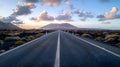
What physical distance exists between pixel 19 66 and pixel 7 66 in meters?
0.62

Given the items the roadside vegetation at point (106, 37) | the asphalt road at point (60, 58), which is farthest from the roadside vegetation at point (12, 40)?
the roadside vegetation at point (106, 37)

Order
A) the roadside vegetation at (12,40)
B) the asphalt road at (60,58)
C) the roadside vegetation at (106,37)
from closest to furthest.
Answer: the asphalt road at (60,58) < the roadside vegetation at (12,40) < the roadside vegetation at (106,37)

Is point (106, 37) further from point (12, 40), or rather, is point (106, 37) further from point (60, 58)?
point (60, 58)

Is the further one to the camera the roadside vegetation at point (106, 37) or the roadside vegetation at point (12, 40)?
the roadside vegetation at point (106, 37)

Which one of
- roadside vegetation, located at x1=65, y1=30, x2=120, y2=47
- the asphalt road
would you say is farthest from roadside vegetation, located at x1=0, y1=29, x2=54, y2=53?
roadside vegetation, located at x1=65, y1=30, x2=120, y2=47

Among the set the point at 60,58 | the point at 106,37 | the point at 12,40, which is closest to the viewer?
the point at 60,58

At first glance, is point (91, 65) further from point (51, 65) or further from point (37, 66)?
point (37, 66)

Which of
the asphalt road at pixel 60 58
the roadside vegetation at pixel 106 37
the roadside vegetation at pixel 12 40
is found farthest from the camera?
the roadside vegetation at pixel 106 37

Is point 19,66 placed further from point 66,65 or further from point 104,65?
point 104,65

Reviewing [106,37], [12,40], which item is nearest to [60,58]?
[12,40]

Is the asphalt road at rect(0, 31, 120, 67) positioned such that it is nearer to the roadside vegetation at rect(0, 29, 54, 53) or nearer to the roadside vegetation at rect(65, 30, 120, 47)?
the roadside vegetation at rect(0, 29, 54, 53)

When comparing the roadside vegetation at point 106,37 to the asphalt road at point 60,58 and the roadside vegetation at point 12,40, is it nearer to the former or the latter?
the asphalt road at point 60,58

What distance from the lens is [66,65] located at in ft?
38.1

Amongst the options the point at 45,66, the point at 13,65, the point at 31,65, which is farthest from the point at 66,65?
the point at 13,65
